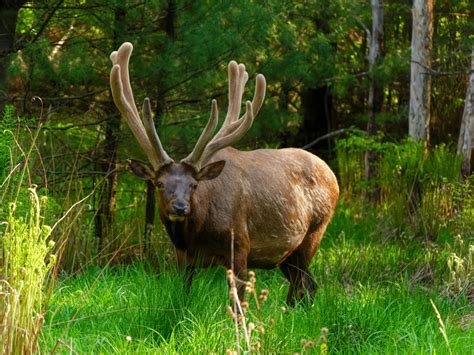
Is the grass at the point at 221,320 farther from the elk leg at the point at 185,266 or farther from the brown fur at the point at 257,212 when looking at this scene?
the brown fur at the point at 257,212

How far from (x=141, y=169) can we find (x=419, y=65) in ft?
23.0

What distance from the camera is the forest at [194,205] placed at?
17.6ft

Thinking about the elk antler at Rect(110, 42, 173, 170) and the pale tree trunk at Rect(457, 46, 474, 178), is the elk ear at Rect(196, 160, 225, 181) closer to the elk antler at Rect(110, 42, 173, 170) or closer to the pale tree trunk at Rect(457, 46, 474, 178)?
the elk antler at Rect(110, 42, 173, 170)

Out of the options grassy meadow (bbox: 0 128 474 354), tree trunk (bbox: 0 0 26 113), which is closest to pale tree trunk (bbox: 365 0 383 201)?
grassy meadow (bbox: 0 128 474 354)

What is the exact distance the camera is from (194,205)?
676 centimetres

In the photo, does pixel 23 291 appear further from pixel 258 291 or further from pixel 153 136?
pixel 258 291

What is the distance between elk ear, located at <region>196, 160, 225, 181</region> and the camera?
6.78 m

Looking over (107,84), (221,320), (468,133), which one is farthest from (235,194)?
(468,133)

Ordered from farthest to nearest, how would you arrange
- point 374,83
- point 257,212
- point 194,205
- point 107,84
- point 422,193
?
1. point 374,83
2. point 422,193
3. point 107,84
4. point 257,212
5. point 194,205

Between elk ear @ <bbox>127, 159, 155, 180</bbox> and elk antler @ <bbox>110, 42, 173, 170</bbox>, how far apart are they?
0.18 feet

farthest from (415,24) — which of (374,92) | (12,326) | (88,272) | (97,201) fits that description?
(12,326)

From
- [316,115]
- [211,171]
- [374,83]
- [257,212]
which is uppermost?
[374,83]

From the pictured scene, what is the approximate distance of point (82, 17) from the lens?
911 cm

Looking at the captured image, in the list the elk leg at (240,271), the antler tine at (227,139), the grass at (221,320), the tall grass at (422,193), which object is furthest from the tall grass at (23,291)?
the tall grass at (422,193)
